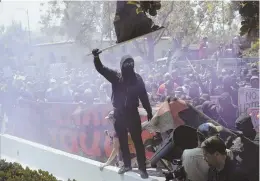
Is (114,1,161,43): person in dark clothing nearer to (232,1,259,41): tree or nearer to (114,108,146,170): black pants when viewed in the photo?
(232,1,259,41): tree

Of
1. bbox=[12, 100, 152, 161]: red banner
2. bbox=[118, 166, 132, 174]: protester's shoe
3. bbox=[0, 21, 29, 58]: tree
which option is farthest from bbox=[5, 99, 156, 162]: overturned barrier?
bbox=[0, 21, 29, 58]: tree

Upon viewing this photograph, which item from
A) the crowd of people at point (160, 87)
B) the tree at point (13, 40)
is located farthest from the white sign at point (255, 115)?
the tree at point (13, 40)

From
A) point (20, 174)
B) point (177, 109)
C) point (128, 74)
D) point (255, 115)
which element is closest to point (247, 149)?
point (177, 109)

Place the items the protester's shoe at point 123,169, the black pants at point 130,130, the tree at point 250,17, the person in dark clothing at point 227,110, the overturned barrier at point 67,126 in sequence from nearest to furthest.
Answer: the tree at point 250,17, the black pants at point 130,130, the protester's shoe at point 123,169, the person in dark clothing at point 227,110, the overturned barrier at point 67,126

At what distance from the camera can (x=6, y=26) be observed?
12.0m

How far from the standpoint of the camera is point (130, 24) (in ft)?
11.1

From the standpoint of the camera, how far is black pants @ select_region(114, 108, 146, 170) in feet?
19.7

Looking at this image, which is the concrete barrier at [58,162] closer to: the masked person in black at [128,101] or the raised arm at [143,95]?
the masked person in black at [128,101]

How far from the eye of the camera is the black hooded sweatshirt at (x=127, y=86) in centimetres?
579

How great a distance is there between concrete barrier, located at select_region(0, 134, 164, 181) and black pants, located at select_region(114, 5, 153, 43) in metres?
2.79

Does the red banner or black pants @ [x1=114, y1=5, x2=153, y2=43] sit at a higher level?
black pants @ [x1=114, y1=5, x2=153, y2=43]

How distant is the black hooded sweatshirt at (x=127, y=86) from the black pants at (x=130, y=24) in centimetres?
234

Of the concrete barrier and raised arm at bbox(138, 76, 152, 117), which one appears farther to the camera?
the concrete barrier

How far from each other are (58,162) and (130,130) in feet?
7.68
